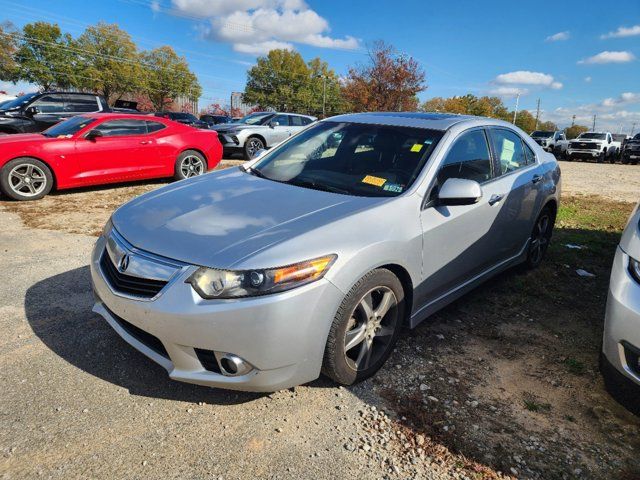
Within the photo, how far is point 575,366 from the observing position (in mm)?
3117

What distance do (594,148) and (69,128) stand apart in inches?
1008

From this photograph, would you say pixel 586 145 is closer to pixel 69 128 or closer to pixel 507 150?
pixel 507 150

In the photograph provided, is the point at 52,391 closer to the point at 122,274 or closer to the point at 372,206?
the point at 122,274

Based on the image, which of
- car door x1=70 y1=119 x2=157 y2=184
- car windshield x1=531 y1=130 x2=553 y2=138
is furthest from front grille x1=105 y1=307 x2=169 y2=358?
car windshield x1=531 y1=130 x2=553 y2=138

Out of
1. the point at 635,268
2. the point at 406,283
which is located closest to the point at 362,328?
the point at 406,283

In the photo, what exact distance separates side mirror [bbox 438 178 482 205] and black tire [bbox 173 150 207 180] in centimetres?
703

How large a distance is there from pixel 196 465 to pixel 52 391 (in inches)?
41.8

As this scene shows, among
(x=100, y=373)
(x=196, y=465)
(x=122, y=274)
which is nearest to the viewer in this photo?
(x=196, y=465)

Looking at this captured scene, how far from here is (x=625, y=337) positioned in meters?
2.22

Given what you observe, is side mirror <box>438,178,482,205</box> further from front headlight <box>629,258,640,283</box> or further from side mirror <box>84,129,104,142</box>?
side mirror <box>84,129,104,142</box>

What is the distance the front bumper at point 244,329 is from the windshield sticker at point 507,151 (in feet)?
8.17

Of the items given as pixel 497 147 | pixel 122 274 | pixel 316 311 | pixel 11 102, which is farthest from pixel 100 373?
pixel 11 102

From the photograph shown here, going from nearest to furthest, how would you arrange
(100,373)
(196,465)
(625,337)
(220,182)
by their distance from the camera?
(196,465)
(625,337)
(100,373)
(220,182)

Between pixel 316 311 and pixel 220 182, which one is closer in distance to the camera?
pixel 316 311
